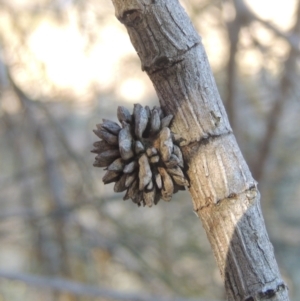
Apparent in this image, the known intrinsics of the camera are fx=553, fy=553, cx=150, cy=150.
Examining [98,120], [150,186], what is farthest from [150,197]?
[98,120]

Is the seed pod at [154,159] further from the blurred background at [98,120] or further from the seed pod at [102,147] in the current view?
the blurred background at [98,120]

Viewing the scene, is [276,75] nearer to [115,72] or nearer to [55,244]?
[115,72]

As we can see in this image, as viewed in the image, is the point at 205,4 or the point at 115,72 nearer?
the point at 205,4

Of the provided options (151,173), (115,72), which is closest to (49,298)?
(115,72)

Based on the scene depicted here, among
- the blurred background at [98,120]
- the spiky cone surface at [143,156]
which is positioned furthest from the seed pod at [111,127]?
the blurred background at [98,120]

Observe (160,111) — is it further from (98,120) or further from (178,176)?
(98,120)

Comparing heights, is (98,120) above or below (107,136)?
above

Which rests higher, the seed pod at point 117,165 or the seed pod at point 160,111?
the seed pod at point 160,111
